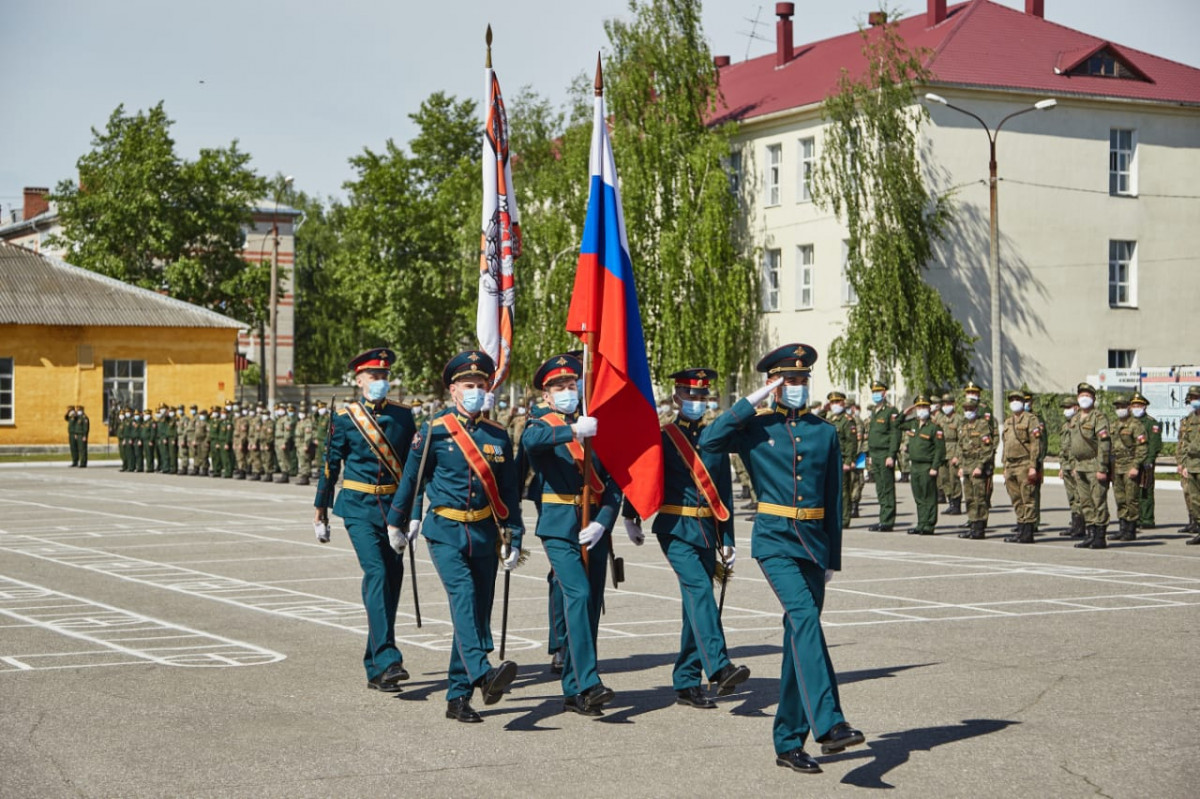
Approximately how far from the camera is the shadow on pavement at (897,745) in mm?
7391

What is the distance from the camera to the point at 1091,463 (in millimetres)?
20547

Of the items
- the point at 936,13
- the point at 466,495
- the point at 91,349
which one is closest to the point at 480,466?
the point at 466,495

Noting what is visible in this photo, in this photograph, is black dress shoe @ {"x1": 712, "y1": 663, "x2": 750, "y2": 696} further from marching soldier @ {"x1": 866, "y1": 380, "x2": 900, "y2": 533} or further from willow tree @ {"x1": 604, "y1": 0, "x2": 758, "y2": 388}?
willow tree @ {"x1": 604, "y1": 0, "x2": 758, "y2": 388}

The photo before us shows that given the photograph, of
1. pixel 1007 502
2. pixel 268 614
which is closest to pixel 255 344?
pixel 1007 502

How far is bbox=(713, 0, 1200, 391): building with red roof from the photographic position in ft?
150

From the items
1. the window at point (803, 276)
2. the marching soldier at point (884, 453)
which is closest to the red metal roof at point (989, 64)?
the window at point (803, 276)

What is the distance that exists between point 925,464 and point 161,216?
55.2 meters

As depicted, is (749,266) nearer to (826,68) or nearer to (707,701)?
(826,68)

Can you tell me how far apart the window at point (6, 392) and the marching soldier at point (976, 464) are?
43.7m

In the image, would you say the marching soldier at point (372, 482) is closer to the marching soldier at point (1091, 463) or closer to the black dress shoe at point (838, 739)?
the black dress shoe at point (838, 739)

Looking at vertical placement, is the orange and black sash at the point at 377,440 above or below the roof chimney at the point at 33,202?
below

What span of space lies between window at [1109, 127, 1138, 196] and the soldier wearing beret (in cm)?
4301

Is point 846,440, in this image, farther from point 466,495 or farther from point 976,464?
point 466,495

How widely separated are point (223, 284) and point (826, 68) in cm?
3262
